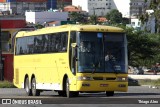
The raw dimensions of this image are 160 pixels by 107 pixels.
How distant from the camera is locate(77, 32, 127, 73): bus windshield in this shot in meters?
28.2

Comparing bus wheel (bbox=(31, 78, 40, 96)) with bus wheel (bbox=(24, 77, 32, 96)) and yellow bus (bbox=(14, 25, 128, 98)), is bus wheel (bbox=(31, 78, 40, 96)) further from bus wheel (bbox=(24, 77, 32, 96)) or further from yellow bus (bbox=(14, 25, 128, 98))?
yellow bus (bbox=(14, 25, 128, 98))

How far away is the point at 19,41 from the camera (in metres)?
35.2

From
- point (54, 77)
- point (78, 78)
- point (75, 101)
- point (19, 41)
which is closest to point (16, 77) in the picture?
point (19, 41)

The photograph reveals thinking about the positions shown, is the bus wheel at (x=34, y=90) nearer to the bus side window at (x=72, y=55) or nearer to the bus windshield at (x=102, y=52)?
the bus side window at (x=72, y=55)

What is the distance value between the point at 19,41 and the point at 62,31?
6028mm

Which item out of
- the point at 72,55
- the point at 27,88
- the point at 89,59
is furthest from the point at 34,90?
the point at 89,59

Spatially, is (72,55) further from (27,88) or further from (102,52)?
(27,88)

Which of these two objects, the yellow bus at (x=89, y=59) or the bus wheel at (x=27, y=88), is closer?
the yellow bus at (x=89, y=59)

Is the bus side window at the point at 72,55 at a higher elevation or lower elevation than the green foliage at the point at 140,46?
higher

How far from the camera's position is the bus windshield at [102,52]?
2822 cm

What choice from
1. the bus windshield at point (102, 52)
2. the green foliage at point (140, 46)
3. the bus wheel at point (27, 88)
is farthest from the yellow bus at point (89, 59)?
the green foliage at point (140, 46)

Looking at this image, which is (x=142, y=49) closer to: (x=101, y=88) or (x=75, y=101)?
(x=101, y=88)

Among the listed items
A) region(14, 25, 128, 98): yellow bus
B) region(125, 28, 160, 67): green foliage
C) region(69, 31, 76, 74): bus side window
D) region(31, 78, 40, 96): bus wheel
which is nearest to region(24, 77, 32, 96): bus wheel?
region(31, 78, 40, 96): bus wheel

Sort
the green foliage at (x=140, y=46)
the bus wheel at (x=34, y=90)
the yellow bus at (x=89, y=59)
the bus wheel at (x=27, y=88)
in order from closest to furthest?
the yellow bus at (x=89, y=59), the bus wheel at (x=34, y=90), the bus wheel at (x=27, y=88), the green foliage at (x=140, y=46)
